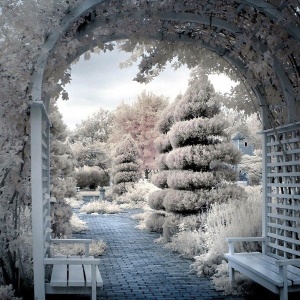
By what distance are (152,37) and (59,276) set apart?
2.63 m

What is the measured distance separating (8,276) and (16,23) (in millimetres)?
2345

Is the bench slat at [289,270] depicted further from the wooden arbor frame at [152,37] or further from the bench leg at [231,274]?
the wooden arbor frame at [152,37]

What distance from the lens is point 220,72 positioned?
6125 millimetres

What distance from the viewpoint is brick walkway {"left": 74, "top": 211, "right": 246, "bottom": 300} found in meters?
5.47

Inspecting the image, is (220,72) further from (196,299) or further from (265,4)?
(196,299)

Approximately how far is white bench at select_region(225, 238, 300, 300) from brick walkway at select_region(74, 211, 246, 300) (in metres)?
0.43

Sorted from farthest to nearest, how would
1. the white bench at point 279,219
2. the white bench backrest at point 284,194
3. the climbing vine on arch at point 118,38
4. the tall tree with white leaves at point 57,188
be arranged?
the tall tree with white leaves at point 57,188 < the white bench backrest at point 284,194 < the white bench at point 279,219 < the climbing vine on arch at point 118,38

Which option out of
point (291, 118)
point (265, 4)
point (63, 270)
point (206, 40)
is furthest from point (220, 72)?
point (63, 270)

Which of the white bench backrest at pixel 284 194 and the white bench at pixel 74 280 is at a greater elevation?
the white bench backrest at pixel 284 194

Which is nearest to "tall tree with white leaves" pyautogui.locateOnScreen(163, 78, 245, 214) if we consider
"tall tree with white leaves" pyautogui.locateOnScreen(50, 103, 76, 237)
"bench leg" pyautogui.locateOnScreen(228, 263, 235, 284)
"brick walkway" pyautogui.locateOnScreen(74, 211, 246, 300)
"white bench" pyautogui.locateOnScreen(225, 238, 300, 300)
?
"brick walkway" pyautogui.locateOnScreen(74, 211, 246, 300)

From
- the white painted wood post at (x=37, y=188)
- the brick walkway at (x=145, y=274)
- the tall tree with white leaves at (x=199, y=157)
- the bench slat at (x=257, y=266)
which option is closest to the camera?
the white painted wood post at (x=37, y=188)

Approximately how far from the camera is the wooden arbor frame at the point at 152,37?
4.00 meters

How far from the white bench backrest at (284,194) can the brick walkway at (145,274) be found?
87cm

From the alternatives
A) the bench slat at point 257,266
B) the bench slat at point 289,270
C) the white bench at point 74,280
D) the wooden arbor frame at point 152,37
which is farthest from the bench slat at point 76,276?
the bench slat at point 289,270
